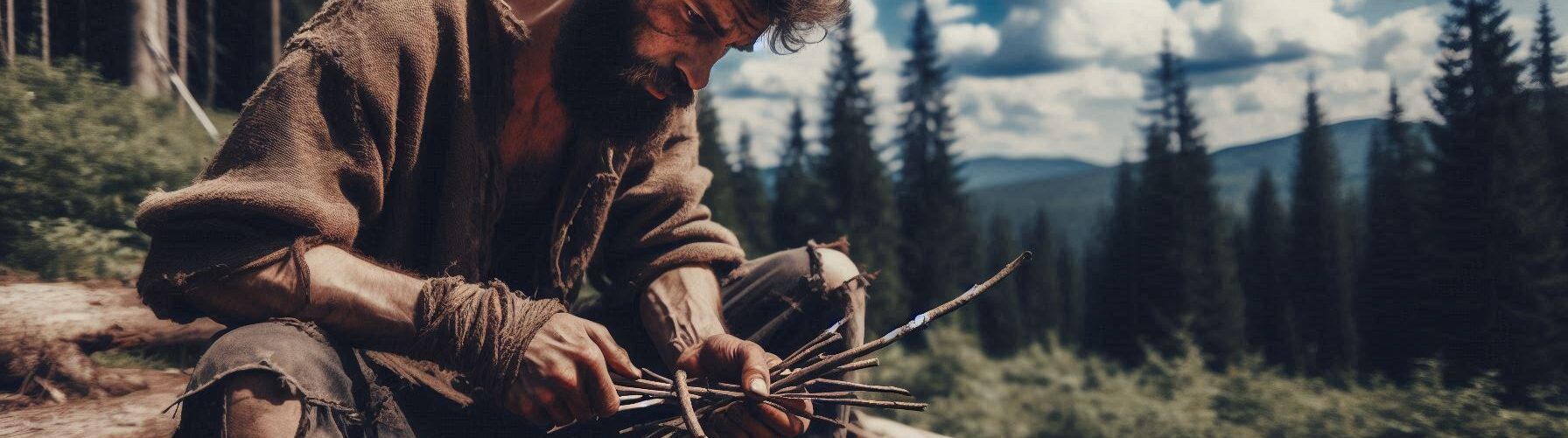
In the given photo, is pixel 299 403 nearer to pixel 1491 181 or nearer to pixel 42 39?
pixel 42 39

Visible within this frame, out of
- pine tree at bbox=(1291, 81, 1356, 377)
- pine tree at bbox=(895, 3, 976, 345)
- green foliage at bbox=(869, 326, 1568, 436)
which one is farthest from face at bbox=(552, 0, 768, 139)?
pine tree at bbox=(1291, 81, 1356, 377)

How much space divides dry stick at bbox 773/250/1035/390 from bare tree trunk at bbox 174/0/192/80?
29.0 ft

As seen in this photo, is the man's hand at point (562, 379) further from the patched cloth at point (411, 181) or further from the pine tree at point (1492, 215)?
the pine tree at point (1492, 215)

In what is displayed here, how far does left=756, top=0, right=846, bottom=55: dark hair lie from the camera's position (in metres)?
2.09

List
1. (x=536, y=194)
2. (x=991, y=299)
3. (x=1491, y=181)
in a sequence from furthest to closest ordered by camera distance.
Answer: (x=991, y=299)
(x=1491, y=181)
(x=536, y=194)

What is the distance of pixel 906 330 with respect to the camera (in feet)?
5.29

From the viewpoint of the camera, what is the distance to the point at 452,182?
1.92 m

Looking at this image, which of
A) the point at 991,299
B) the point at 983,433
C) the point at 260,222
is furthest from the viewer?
the point at 991,299

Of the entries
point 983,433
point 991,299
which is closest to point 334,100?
point 983,433

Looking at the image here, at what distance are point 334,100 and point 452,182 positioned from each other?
33 cm

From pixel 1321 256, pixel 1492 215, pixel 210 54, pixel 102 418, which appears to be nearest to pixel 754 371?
pixel 102 418

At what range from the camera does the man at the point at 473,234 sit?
1452 mm

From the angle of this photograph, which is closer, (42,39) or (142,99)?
(42,39)

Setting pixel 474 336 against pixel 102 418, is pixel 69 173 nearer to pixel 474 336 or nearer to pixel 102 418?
pixel 102 418
